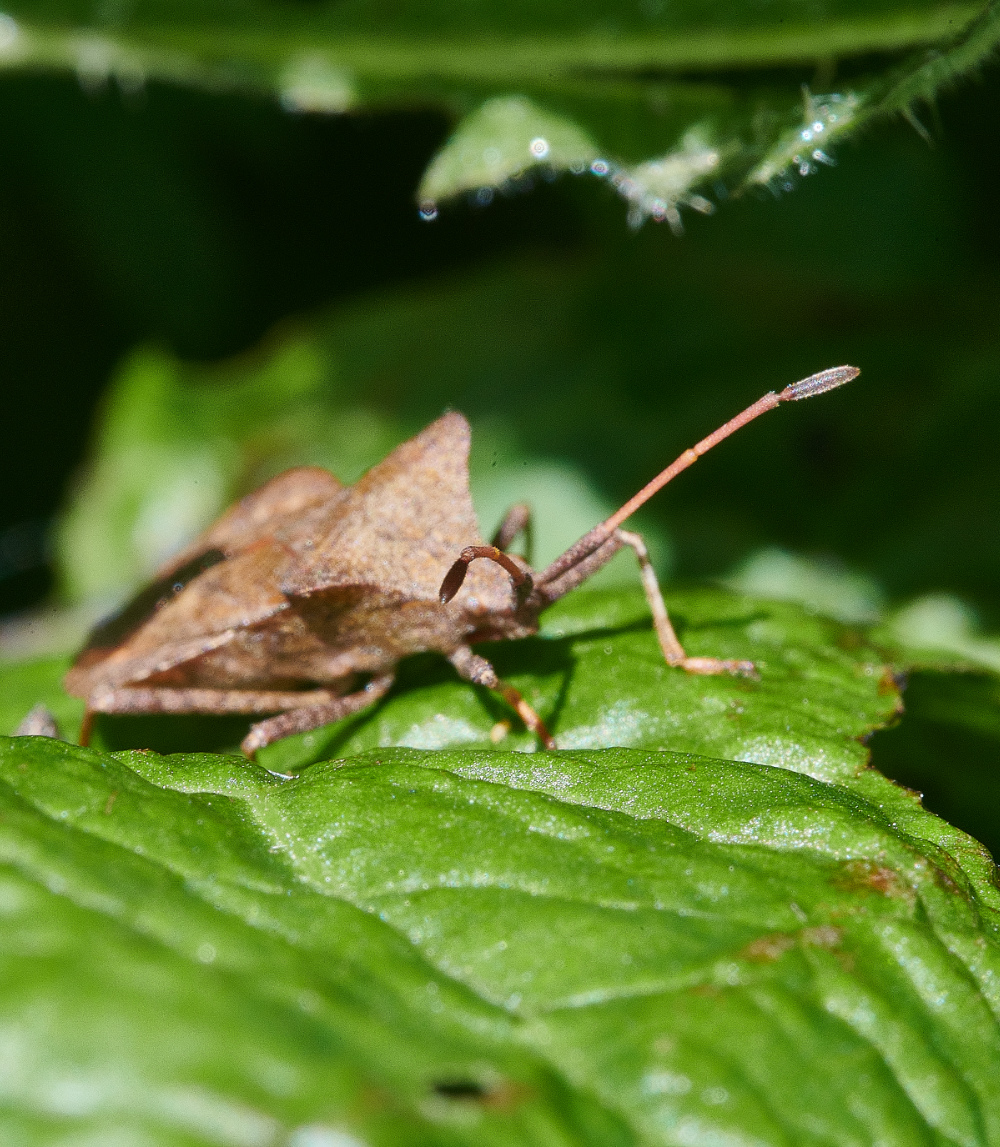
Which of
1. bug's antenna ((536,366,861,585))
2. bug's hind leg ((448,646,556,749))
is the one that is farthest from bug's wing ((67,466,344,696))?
bug's antenna ((536,366,861,585))

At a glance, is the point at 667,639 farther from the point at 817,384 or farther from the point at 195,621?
the point at 195,621

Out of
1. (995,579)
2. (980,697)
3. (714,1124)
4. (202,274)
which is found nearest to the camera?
(714,1124)

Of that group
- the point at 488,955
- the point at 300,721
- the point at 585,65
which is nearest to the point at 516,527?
the point at 300,721

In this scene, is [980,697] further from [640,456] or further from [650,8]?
[650,8]

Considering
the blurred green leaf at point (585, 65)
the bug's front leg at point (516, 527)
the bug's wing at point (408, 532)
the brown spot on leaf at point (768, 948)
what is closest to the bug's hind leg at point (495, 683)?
the bug's wing at point (408, 532)

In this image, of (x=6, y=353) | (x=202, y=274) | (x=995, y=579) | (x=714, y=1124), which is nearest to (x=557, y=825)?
(x=714, y=1124)

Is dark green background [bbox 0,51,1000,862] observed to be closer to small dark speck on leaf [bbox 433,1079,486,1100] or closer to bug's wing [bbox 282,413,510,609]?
bug's wing [bbox 282,413,510,609]

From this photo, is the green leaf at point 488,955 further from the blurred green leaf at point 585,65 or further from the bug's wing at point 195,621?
the blurred green leaf at point 585,65
